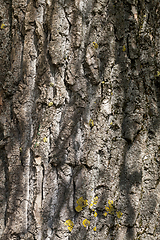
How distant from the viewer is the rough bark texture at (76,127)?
104 cm

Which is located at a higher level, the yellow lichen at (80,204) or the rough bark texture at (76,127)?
the rough bark texture at (76,127)

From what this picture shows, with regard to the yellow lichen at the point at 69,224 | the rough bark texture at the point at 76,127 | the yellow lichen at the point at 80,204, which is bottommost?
the yellow lichen at the point at 69,224

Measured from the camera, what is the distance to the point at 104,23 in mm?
1082

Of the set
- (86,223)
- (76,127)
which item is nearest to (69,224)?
(86,223)

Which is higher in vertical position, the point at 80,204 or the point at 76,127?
the point at 76,127

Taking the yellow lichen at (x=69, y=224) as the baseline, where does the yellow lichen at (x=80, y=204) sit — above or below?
above

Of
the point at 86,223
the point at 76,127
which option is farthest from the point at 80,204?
the point at 76,127

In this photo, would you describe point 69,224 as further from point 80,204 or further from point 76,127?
point 76,127

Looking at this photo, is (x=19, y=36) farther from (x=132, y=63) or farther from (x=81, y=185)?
(x=81, y=185)

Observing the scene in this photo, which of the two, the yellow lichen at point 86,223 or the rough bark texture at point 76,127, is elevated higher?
the rough bark texture at point 76,127

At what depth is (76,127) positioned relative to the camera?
105 centimetres

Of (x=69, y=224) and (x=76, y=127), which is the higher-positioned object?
(x=76, y=127)

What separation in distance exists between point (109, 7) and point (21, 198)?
1.08 meters

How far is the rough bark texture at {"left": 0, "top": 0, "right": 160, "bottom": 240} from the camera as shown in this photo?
104cm
